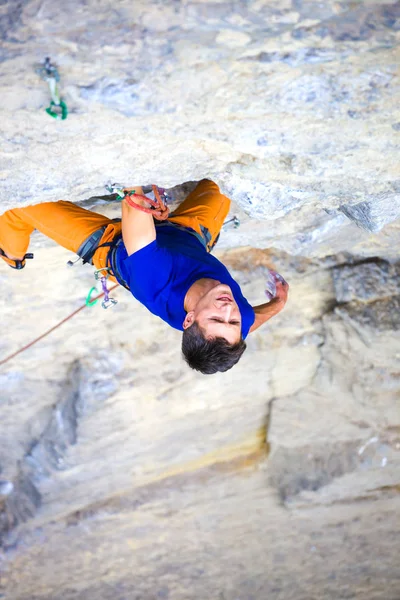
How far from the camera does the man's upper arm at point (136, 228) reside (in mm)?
1935

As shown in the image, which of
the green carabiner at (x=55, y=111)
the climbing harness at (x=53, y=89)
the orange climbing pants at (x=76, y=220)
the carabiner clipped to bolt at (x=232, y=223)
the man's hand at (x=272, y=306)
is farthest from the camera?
the carabiner clipped to bolt at (x=232, y=223)

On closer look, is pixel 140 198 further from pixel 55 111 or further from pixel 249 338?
pixel 249 338

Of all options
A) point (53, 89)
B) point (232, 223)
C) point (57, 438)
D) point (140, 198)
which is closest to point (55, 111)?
point (53, 89)

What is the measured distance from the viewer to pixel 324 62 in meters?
1.41

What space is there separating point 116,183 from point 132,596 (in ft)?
13.2

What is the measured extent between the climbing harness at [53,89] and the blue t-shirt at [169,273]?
0.59 m

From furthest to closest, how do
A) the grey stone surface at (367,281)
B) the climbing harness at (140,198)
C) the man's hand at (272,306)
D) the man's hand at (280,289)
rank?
the grey stone surface at (367,281) < the man's hand at (280,289) < the man's hand at (272,306) < the climbing harness at (140,198)

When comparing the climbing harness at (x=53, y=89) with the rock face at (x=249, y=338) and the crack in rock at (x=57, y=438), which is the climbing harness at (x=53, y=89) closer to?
the rock face at (x=249, y=338)

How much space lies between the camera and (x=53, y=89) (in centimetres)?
141

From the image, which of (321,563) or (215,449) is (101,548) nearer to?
(215,449)

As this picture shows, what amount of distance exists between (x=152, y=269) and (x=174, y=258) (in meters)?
0.09

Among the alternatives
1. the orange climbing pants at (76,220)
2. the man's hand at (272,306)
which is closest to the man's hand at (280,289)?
the man's hand at (272,306)

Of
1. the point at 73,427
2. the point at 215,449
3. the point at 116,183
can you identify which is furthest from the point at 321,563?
the point at 116,183

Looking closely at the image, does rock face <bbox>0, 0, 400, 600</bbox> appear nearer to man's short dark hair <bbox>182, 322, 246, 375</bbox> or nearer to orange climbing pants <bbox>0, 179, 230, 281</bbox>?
orange climbing pants <bbox>0, 179, 230, 281</bbox>
